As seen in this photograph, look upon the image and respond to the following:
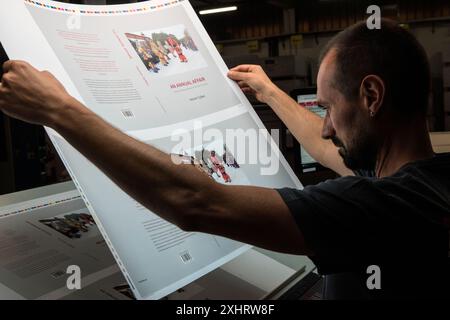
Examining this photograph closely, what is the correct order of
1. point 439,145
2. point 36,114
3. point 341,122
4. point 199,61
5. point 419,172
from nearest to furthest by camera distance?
point 36,114
point 419,172
point 341,122
point 199,61
point 439,145

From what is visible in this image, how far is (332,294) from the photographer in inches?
36.6

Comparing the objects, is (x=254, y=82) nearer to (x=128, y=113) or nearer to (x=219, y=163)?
(x=219, y=163)


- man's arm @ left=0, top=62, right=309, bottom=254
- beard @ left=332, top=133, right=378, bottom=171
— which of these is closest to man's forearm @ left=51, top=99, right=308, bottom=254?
man's arm @ left=0, top=62, right=309, bottom=254

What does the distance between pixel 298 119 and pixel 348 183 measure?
589 millimetres

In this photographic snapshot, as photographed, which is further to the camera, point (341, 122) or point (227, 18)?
point (227, 18)

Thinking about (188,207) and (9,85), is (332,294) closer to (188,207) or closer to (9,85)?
(188,207)

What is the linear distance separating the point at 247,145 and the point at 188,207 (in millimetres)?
412

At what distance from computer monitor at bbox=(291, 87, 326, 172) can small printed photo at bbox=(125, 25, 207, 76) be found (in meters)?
0.93

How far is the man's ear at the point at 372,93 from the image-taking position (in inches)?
34.8

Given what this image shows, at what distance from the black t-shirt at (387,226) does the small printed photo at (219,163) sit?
0.23 meters

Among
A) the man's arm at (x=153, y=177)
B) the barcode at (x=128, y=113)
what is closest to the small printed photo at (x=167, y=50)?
the barcode at (x=128, y=113)

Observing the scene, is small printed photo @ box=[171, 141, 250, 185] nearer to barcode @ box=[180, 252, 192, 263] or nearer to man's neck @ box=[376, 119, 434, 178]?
barcode @ box=[180, 252, 192, 263]

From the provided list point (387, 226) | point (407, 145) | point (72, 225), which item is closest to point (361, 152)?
point (407, 145)
